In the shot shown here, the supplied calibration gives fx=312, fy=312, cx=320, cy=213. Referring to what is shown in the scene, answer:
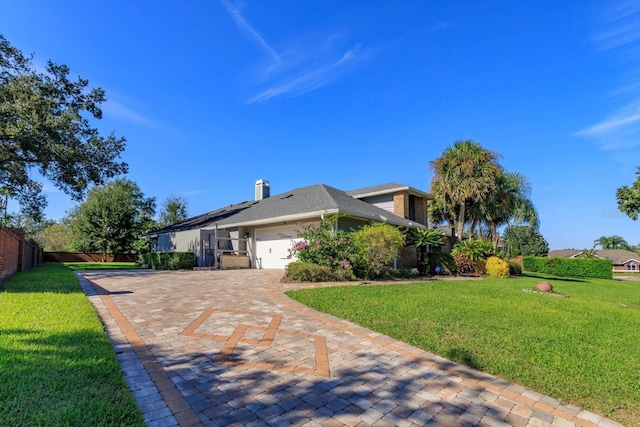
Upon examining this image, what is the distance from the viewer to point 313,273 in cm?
1034

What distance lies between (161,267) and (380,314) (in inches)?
631

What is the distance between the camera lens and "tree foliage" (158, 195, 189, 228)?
113 ft

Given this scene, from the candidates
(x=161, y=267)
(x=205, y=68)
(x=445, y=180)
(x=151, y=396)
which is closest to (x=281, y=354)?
(x=151, y=396)

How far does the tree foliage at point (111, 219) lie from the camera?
29578 mm

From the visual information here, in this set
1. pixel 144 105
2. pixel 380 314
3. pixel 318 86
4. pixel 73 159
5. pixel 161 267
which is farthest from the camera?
pixel 161 267

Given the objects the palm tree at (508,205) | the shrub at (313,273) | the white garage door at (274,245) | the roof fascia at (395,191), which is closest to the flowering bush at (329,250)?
the shrub at (313,273)

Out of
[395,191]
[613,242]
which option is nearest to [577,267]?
[395,191]

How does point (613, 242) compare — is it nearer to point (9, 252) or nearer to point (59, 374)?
point (59, 374)

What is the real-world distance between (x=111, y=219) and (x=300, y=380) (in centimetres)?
3347

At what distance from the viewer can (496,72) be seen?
12039mm

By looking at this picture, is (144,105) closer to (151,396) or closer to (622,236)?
(151,396)

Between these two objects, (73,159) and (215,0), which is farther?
(73,159)

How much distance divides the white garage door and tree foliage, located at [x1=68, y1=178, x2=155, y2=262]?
1849 cm

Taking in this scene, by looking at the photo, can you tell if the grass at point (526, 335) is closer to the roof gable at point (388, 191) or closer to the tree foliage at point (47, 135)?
the roof gable at point (388, 191)
